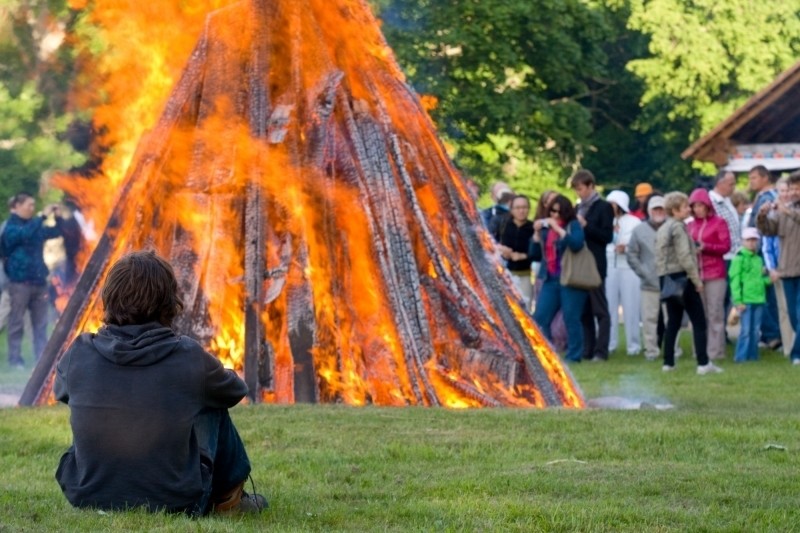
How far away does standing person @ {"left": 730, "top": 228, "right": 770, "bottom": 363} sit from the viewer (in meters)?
18.6

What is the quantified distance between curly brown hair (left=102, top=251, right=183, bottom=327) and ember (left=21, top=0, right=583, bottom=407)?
507 cm

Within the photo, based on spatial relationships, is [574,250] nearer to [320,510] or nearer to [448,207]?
[448,207]

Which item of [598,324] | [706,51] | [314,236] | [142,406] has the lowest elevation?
[598,324]

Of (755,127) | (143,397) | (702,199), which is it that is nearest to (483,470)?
(143,397)

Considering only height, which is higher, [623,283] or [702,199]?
[702,199]

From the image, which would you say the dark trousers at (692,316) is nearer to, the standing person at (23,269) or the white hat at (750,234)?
the white hat at (750,234)

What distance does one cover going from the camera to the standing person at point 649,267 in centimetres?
1927

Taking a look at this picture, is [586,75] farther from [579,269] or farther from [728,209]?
[579,269]

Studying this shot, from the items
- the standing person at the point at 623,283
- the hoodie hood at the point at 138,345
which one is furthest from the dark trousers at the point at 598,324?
the hoodie hood at the point at 138,345

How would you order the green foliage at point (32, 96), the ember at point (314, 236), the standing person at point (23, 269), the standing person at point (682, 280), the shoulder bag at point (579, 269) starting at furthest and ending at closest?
1. the green foliage at point (32, 96)
2. the standing person at point (23, 269)
3. the shoulder bag at point (579, 269)
4. the standing person at point (682, 280)
5. the ember at point (314, 236)

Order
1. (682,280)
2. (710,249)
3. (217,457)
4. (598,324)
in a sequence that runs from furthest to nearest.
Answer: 1. (598,324)
2. (710,249)
3. (682,280)
4. (217,457)

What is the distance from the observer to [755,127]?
28250 millimetres

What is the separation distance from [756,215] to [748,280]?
0.87 m

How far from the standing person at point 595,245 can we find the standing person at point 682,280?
1567 mm
